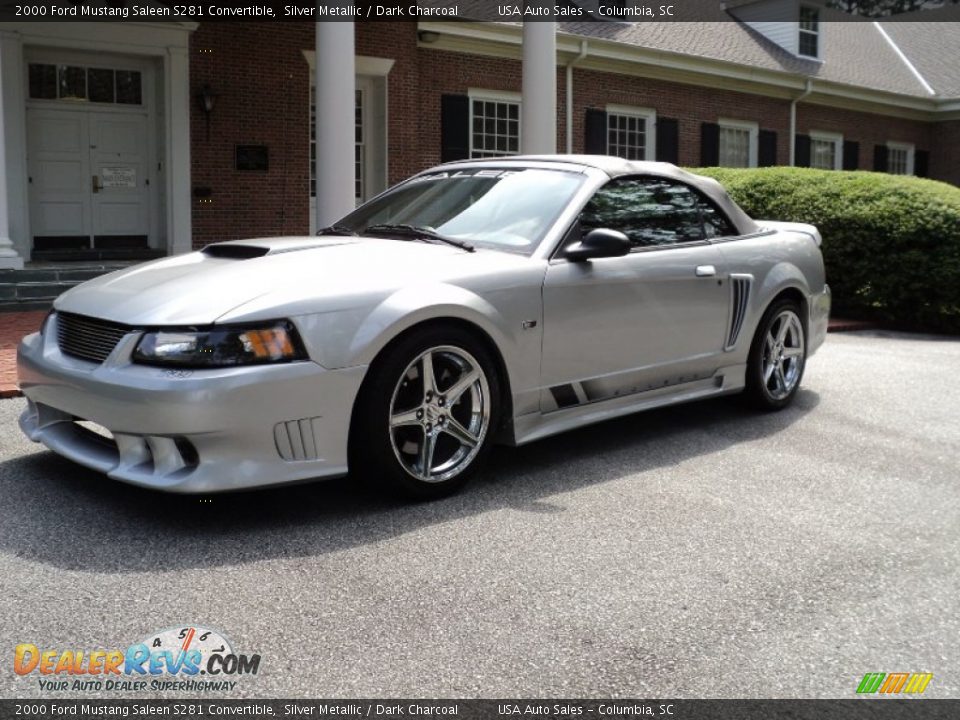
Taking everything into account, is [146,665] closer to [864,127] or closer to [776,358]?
[776,358]

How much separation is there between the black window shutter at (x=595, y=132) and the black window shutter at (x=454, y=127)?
278 centimetres

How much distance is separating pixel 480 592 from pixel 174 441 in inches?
53.3

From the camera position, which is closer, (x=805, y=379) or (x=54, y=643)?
(x=54, y=643)

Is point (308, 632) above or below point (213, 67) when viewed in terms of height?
below

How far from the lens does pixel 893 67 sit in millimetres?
29234

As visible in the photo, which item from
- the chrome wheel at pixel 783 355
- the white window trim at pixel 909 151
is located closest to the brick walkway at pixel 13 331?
the chrome wheel at pixel 783 355

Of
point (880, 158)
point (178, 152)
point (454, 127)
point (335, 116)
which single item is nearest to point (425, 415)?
point (335, 116)

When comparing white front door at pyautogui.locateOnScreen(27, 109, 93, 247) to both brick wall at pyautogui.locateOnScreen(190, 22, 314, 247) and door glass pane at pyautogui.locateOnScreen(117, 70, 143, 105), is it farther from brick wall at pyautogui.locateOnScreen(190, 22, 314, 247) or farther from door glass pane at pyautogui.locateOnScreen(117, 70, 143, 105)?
brick wall at pyautogui.locateOnScreen(190, 22, 314, 247)

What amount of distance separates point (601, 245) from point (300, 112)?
1199 centimetres

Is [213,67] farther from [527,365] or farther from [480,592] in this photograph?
[480,592]

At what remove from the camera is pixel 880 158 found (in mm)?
27141

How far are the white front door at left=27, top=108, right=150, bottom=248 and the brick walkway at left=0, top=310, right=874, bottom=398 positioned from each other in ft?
11.0

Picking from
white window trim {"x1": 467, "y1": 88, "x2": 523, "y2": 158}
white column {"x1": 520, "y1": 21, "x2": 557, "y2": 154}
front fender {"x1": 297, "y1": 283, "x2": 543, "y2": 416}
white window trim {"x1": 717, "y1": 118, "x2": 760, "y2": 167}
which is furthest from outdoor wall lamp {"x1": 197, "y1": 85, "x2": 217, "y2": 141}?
white window trim {"x1": 717, "y1": 118, "x2": 760, "y2": 167}

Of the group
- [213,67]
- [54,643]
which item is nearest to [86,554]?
[54,643]
